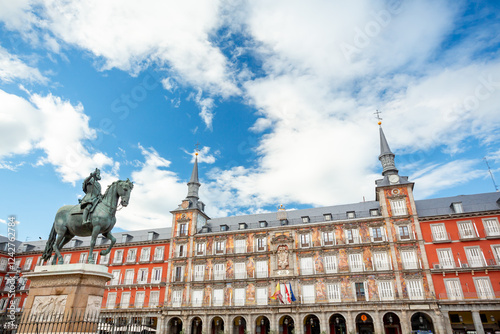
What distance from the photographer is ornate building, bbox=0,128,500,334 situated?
30.5 m

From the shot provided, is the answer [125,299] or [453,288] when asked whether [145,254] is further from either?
[453,288]

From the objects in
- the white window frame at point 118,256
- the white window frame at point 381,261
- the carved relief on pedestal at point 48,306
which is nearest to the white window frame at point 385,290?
the white window frame at point 381,261

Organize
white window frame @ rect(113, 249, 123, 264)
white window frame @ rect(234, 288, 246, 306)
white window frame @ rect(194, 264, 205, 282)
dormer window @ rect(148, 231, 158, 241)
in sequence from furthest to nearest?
dormer window @ rect(148, 231, 158, 241) → white window frame @ rect(113, 249, 123, 264) → white window frame @ rect(194, 264, 205, 282) → white window frame @ rect(234, 288, 246, 306)

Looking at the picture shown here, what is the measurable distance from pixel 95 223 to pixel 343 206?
1435 inches

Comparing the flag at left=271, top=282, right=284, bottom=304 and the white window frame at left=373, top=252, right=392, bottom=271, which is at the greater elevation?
the white window frame at left=373, top=252, right=392, bottom=271

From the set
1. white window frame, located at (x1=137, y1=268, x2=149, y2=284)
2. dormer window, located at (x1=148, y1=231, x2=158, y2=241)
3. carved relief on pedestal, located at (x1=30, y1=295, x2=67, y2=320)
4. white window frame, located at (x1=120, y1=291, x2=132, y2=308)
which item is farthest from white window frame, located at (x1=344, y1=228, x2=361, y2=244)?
carved relief on pedestal, located at (x1=30, y1=295, x2=67, y2=320)

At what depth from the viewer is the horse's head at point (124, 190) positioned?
10.9 m

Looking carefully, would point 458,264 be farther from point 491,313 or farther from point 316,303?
point 316,303

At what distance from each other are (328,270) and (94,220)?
29.7 meters

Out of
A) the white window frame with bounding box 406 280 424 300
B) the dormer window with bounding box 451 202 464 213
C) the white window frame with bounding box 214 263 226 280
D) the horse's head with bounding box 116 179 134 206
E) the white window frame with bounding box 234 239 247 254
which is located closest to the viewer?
the horse's head with bounding box 116 179 134 206

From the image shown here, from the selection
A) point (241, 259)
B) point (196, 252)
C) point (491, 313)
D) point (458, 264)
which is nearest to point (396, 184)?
point (458, 264)

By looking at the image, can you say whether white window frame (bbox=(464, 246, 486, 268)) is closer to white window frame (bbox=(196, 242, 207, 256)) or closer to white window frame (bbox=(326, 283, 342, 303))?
white window frame (bbox=(326, 283, 342, 303))

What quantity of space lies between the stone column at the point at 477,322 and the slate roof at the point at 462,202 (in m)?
9.74

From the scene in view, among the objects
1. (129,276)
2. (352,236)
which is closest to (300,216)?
(352,236)
